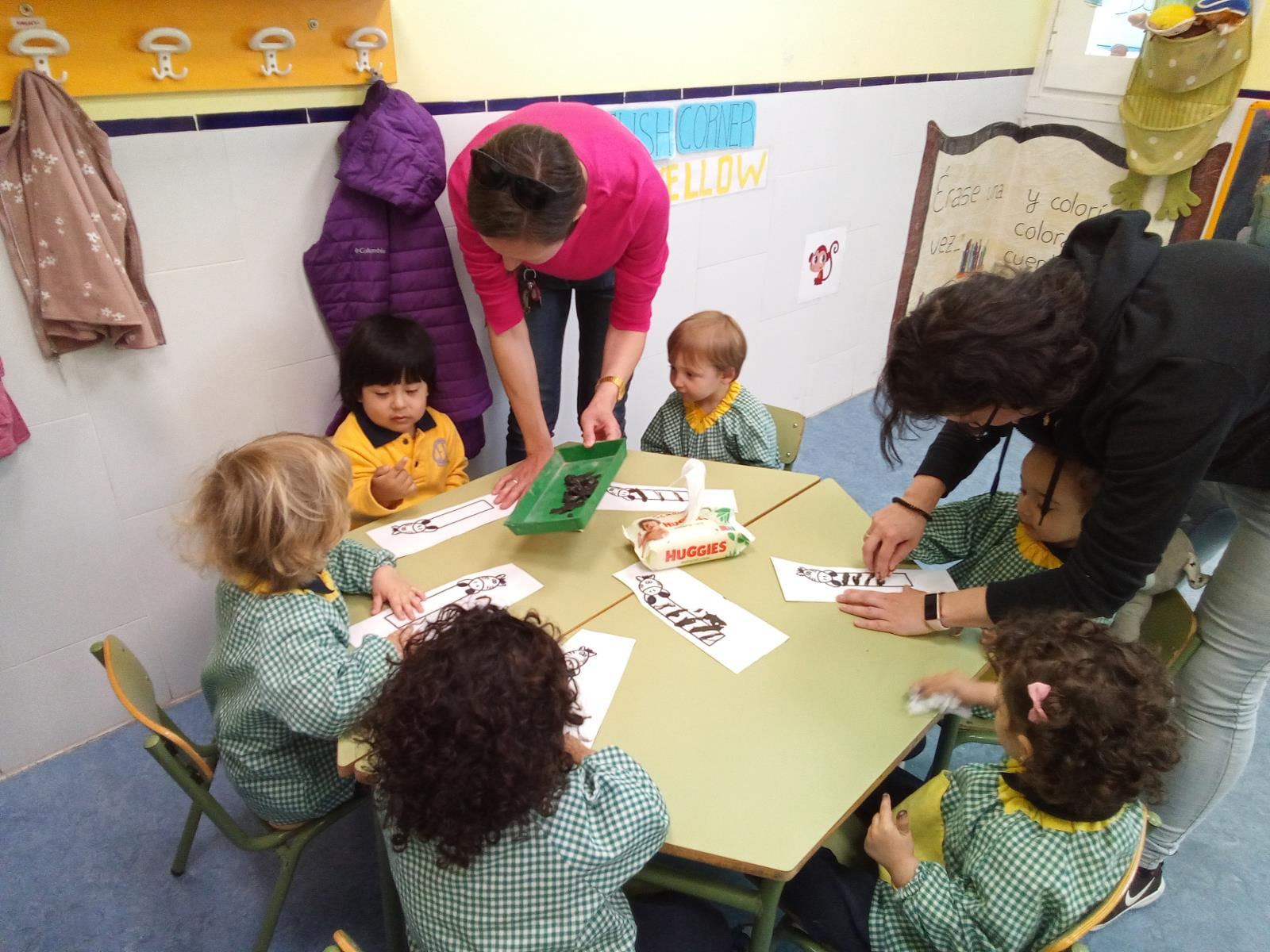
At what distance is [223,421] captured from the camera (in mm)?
2117

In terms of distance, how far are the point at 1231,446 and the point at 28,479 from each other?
7.87ft

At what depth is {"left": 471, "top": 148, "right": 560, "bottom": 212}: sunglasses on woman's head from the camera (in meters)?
1.50

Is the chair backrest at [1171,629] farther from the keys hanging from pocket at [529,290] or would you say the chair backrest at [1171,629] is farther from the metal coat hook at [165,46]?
the metal coat hook at [165,46]

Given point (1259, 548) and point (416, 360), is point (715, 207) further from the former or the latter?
point (1259, 548)

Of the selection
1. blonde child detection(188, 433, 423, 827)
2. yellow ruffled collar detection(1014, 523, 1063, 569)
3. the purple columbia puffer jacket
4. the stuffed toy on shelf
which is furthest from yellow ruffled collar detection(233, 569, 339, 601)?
the stuffed toy on shelf

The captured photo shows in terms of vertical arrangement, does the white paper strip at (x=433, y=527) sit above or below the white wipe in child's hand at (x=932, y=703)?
below

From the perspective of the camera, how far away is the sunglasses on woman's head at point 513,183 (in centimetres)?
150

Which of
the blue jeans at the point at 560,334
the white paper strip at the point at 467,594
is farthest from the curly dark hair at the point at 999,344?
the blue jeans at the point at 560,334

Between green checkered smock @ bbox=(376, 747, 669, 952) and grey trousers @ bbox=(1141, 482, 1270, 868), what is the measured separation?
981mm

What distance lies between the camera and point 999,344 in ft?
3.89

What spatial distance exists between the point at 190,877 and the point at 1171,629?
2.07 metres

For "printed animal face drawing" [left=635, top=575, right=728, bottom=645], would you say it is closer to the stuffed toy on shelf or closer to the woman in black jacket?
the woman in black jacket

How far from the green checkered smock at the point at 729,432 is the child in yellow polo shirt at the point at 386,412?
70cm

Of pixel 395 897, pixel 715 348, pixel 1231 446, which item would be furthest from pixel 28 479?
pixel 1231 446
